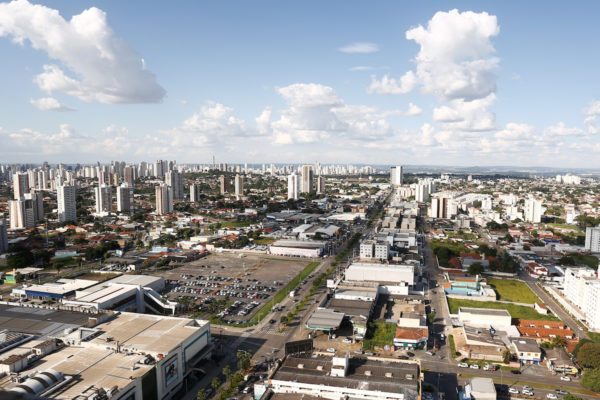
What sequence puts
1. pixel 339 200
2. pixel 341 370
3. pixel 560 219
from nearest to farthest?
pixel 341 370 < pixel 560 219 < pixel 339 200

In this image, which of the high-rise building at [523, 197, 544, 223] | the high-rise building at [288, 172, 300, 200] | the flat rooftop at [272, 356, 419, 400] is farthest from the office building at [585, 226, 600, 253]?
the high-rise building at [288, 172, 300, 200]

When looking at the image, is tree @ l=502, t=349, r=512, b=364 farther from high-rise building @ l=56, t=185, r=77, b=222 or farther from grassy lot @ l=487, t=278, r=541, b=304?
high-rise building @ l=56, t=185, r=77, b=222

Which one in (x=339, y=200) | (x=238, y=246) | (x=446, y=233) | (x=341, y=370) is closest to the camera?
(x=341, y=370)

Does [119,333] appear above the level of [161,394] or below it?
above

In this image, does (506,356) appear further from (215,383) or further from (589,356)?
(215,383)

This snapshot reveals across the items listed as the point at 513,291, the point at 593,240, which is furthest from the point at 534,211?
the point at 513,291

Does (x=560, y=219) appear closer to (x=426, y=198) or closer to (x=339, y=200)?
(x=426, y=198)

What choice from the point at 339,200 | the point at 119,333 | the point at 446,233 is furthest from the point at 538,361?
the point at 339,200
